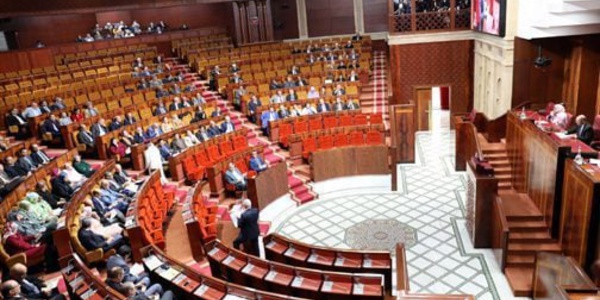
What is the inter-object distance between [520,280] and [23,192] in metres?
5.85

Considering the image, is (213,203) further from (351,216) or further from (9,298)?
(9,298)

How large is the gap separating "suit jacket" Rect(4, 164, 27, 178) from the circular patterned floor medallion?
4461 mm

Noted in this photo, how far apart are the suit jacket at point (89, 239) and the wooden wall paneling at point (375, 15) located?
1267 centimetres

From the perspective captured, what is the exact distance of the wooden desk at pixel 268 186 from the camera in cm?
710

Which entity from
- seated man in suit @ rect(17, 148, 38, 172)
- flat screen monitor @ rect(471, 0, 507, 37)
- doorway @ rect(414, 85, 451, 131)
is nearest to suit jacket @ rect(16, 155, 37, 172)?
seated man in suit @ rect(17, 148, 38, 172)

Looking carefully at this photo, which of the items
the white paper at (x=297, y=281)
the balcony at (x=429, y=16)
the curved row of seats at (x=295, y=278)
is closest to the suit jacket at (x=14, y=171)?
the curved row of seats at (x=295, y=278)

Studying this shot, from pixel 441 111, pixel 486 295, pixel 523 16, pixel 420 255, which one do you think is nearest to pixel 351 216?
pixel 420 255

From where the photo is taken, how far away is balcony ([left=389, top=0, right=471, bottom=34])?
35.0 ft

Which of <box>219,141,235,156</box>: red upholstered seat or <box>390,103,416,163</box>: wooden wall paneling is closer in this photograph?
<box>219,141,235,156</box>: red upholstered seat

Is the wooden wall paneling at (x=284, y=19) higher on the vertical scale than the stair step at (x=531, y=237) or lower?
higher

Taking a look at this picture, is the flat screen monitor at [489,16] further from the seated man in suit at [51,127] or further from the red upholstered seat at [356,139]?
the seated man in suit at [51,127]

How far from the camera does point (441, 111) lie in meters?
13.6

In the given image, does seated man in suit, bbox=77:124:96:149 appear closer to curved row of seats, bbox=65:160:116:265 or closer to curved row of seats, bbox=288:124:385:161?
curved row of seats, bbox=65:160:116:265

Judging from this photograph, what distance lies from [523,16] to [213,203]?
5.83 meters
